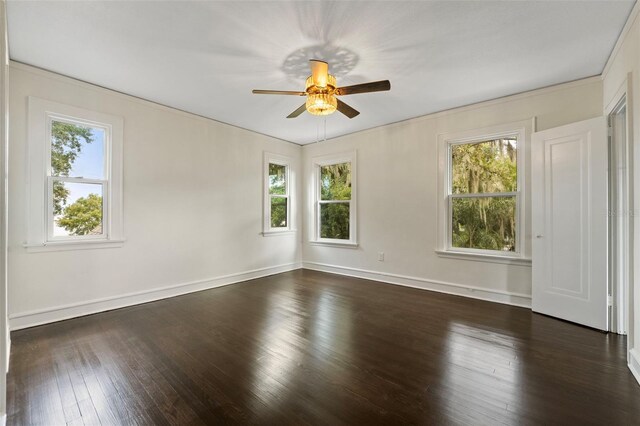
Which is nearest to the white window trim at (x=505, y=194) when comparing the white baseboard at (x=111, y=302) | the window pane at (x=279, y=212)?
the window pane at (x=279, y=212)

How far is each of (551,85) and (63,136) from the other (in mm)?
5540

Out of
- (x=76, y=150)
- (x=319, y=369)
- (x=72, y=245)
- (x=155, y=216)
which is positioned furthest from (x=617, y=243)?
(x=76, y=150)

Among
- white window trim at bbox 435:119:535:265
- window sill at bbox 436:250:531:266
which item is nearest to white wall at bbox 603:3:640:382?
white window trim at bbox 435:119:535:265

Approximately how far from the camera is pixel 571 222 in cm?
300

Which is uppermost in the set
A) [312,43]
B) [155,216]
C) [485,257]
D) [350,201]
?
[312,43]

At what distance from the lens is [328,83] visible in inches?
99.9

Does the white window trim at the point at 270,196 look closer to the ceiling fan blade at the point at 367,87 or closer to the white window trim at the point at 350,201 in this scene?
the white window trim at the point at 350,201

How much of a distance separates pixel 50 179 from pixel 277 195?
3.23 metres

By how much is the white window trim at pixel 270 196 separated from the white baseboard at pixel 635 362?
4.58 m

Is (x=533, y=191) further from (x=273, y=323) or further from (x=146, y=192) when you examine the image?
(x=146, y=192)

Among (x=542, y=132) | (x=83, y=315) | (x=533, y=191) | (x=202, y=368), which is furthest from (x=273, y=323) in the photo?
(x=542, y=132)

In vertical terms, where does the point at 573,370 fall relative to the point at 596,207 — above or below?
below

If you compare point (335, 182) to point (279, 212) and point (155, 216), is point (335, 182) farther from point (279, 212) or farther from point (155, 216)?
point (155, 216)

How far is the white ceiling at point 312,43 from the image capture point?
209cm
